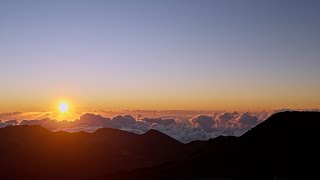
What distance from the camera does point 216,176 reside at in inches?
4993

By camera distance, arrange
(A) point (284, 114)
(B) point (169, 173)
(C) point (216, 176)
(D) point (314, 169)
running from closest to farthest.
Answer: (D) point (314, 169), (C) point (216, 176), (B) point (169, 173), (A) point (284, 114)

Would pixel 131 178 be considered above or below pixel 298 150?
below

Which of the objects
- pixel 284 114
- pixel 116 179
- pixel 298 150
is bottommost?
pixel 116 179

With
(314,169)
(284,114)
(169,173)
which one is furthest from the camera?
(284,114)

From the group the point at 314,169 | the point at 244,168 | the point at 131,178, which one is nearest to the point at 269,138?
the point at 244,168

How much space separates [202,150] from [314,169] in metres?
51.3

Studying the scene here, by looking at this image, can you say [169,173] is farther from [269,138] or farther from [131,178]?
[269,138]

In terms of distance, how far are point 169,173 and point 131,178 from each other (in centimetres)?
1193

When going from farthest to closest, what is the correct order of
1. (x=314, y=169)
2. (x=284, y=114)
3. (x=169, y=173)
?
(x=284, y=114)
(x=169, y=173)
(x=314, y=169)

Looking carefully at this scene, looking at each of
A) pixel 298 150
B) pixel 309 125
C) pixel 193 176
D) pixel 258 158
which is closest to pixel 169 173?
pixel 193 176

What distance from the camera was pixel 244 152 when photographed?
13975 cm

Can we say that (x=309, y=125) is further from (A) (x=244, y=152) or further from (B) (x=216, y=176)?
(B) (x=216, y=176)

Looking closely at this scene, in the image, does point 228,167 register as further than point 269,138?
No

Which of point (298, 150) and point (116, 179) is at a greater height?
point (298, 150)
